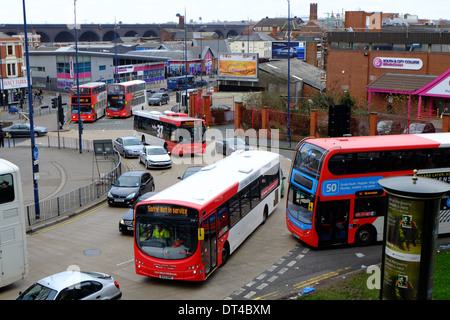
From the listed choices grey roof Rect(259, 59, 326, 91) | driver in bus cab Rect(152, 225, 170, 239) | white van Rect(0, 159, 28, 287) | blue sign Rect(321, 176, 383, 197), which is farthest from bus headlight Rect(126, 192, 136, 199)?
grey roof Rect(259, 59, 326, 91)

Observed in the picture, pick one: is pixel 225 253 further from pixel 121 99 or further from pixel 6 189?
pixel 121 99

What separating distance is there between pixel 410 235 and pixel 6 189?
411 inches

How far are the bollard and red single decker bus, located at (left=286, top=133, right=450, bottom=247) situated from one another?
6.79 m

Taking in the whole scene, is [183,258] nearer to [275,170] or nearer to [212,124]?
[275,170]

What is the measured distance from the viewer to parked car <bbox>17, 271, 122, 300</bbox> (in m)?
12.8

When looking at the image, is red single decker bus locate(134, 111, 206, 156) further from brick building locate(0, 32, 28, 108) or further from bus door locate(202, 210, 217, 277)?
brick building locate(0, 32, 28, 108)

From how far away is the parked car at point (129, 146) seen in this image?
3600 cm

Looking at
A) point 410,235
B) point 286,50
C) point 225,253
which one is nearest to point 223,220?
point 225,253

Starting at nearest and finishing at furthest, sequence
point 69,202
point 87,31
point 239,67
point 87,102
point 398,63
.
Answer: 1. point 69,202
2. point 398,63
3. point 87,102
4. point 239,67
5. point 87,31

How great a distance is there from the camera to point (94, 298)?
522 inches

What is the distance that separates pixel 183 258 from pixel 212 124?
35.8 m

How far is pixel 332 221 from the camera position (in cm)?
1825

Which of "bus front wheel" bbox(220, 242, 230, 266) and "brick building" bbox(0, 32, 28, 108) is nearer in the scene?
"bus front wheel" bbox(220, 242, 230, 266)
